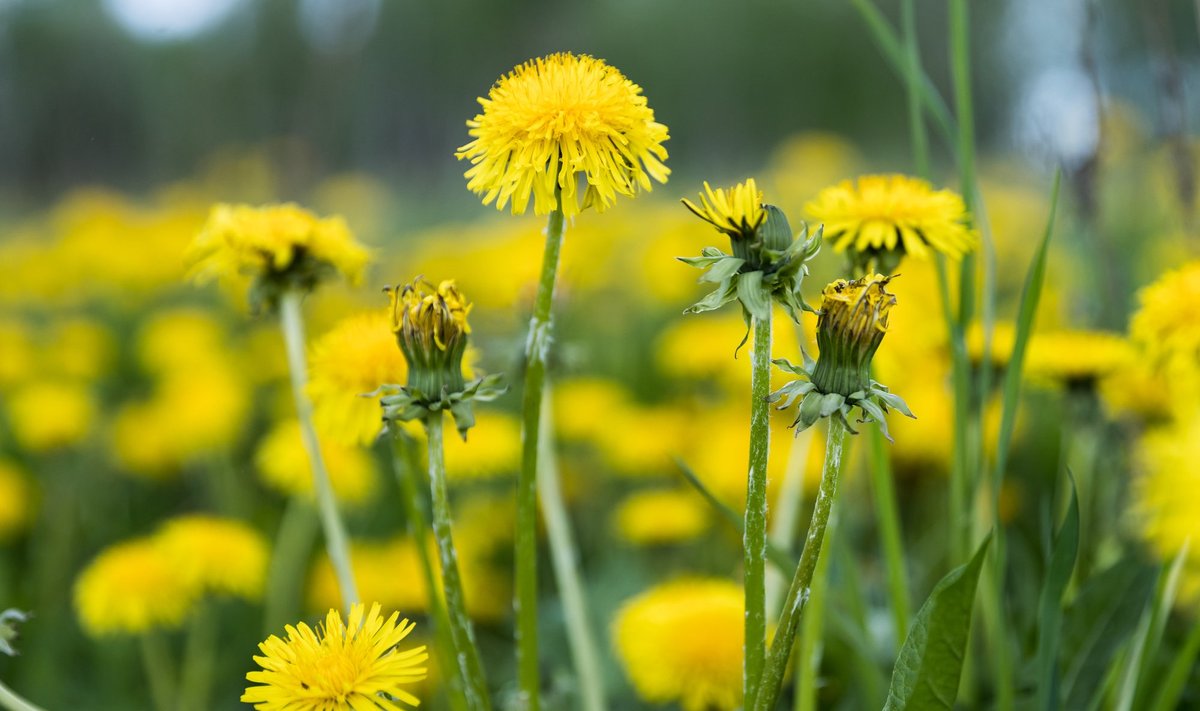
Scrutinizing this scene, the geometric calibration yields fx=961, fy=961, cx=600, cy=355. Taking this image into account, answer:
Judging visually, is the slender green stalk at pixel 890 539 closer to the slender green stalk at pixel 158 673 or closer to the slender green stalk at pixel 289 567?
the slender green stalk at pixel 289 567

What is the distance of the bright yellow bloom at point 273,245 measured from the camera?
76 centimetres

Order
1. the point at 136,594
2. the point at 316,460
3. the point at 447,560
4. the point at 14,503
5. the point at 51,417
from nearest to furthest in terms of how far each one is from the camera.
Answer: the point at 447,560, the point at 316,460, the point at 136,594, the point at 14,503, the point at 51,417

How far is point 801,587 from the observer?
0.50 m

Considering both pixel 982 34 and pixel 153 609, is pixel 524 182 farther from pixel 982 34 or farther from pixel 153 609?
pixel 982 34

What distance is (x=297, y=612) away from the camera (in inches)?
53.4

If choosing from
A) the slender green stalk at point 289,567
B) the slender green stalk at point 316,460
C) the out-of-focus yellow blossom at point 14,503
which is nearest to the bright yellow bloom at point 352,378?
the slender green stalk at point 316,460

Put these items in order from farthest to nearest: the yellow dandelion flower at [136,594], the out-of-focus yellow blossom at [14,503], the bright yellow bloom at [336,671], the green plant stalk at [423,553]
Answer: the out-of-focus yellow blossom at [14,503], the yellow dandelion flower at [136,594], the green plant stalk at [423,553], the bright yellow bloom at [336,671]

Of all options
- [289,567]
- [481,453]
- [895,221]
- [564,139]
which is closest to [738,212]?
[564,139]

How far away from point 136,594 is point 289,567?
262mm

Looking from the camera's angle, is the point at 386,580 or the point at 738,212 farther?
the point at 386,580

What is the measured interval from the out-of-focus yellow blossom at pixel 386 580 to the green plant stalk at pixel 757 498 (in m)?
0.69

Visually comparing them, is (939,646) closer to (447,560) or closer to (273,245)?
(447,560)

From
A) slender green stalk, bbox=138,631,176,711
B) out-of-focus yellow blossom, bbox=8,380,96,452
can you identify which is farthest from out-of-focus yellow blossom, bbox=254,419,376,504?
out-of-focus yellow blossom, bbox=8,380,96,452

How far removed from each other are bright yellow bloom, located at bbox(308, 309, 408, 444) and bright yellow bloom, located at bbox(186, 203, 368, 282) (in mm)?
79
